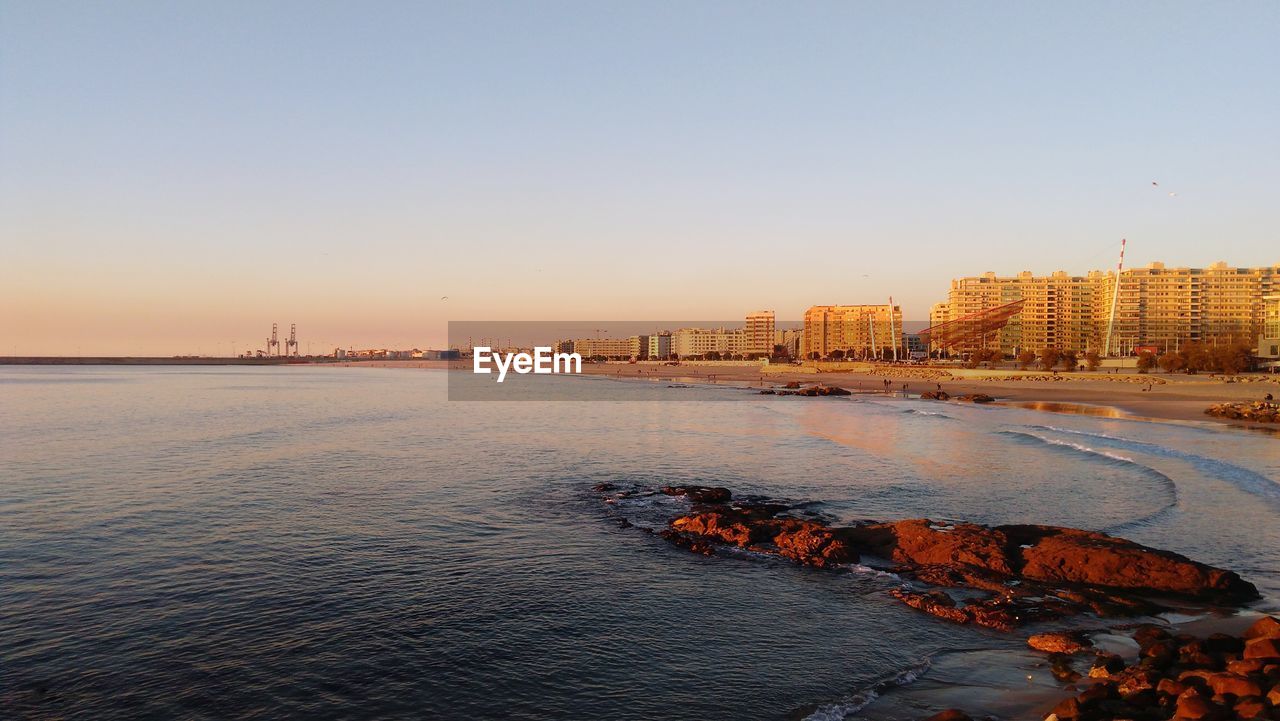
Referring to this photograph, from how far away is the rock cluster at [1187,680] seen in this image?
8906 mm

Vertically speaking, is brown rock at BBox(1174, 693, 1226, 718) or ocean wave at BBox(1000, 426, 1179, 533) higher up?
brown rock at BBox(1174, 693, 1226, 718)

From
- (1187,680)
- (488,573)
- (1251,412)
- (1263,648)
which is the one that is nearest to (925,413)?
(1251,412)

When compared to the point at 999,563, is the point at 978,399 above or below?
below

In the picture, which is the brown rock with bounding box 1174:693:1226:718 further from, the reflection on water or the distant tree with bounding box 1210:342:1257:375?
the distant tree with bounding box 1210:342:1257:375

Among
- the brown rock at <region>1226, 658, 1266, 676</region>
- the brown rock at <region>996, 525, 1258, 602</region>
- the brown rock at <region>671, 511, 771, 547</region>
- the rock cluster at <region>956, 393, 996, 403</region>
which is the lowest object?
the rock cluster at <region>956, 393, 996, 403</region>

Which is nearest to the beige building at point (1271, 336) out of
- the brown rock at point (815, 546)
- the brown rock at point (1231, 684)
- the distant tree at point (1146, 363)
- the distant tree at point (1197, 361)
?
the distant tree at point (1197, 361)

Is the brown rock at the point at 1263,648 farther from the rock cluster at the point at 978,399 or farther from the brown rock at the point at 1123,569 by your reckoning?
the rock cluster at the point at 978,399

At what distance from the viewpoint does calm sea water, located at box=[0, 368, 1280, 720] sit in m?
10.8

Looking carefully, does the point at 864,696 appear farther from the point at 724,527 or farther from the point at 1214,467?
the point at 1214,467

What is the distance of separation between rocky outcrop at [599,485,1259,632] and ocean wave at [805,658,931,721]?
2.44 meters

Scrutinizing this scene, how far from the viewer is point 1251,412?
4953cm

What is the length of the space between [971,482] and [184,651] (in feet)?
82.4

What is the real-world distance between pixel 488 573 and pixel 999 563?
11.4 metres

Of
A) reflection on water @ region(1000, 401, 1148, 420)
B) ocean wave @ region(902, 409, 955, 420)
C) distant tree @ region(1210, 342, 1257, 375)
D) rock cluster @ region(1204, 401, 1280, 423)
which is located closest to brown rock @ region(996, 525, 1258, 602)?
ocean wave @ region(902, 409, 955, 420)
